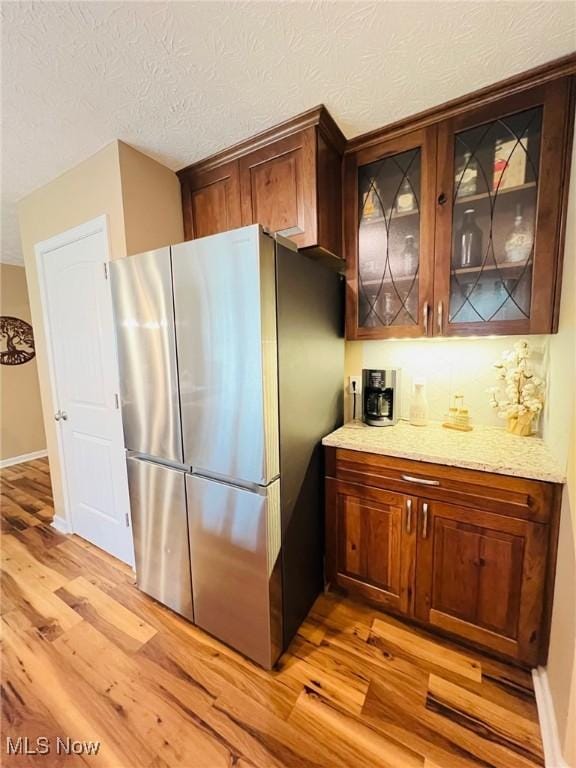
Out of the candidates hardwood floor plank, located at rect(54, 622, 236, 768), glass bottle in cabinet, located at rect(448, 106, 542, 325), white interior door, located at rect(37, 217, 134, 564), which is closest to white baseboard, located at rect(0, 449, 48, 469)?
white interior door, located at rect(37, 217, 134, 564)

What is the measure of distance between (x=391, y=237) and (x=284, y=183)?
0.63 meters

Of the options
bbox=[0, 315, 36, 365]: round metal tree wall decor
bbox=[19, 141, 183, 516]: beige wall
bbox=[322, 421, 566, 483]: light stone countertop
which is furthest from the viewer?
bbox=[0, 315, 36, 365]: round metal tree wall decor

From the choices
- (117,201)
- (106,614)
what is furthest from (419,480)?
(117,201)

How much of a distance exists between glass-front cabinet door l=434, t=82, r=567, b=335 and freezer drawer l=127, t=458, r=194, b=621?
1.59 m

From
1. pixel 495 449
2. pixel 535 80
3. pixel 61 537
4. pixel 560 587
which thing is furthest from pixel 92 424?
pixel 535 80

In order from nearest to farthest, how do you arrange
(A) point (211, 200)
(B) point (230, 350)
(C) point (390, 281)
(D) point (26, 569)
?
1. (B) point (230, 350)
2. (C) point (390, 281)
3. (A) point (211, 200)
4. (D) point (26, 569)

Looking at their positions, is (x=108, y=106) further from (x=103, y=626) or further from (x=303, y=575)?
(x=103, y=626)

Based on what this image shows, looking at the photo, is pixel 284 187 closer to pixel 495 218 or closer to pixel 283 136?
pixel 283 136

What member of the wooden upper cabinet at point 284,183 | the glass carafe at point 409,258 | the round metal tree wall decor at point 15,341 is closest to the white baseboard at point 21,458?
the round metal tree wall decor at point 15,341

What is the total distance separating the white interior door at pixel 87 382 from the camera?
1863 mm

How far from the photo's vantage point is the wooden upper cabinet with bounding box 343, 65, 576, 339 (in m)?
1.27

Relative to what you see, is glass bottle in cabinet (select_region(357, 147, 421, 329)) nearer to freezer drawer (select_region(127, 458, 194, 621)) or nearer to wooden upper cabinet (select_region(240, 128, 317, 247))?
wooden upper cabinet (select_region(240, 128, 317, 247))

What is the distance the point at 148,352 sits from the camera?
4.84ft

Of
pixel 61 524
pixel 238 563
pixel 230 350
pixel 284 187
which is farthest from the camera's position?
pixel 61 524
